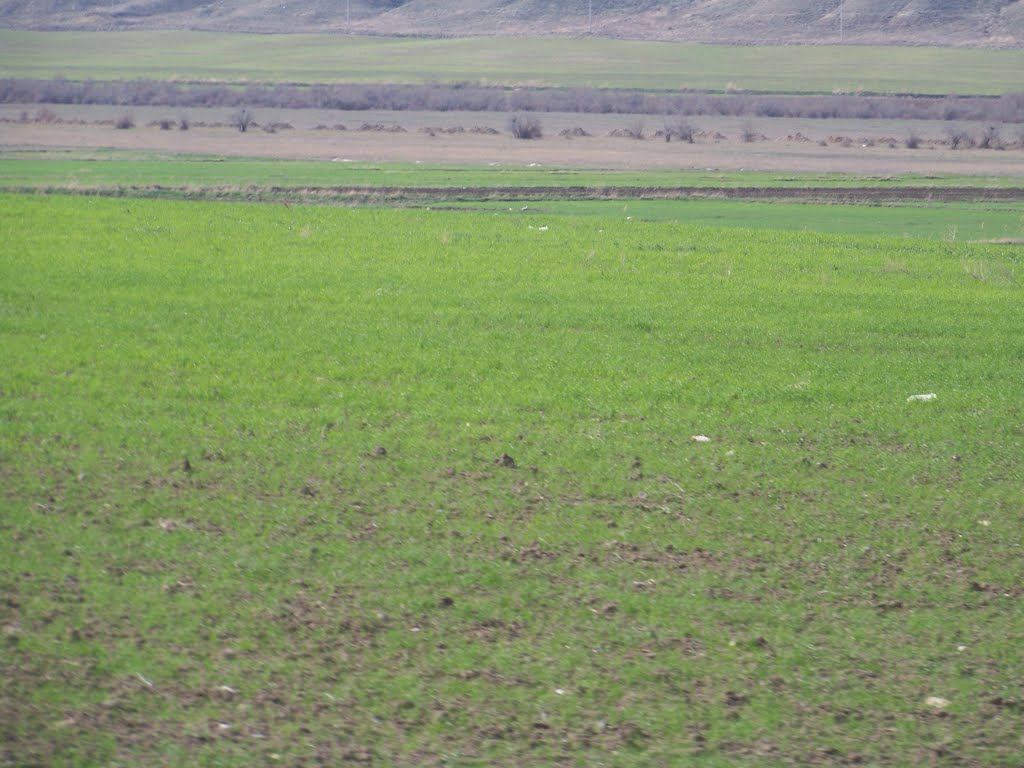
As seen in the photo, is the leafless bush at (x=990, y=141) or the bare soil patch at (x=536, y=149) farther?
the leafless bush at (x=990, y=141)

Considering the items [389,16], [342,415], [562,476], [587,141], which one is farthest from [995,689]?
[389,16]

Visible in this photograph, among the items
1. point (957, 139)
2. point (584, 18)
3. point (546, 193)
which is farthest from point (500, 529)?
point (584, 18)

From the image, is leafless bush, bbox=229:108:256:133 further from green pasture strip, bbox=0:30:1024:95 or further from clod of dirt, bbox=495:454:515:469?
clod of dirt, bbox=495:454:515:469

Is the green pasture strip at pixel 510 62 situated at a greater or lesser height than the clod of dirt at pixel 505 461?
greater

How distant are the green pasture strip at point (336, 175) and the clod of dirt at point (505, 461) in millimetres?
32091

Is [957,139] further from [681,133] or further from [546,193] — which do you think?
[546,193]

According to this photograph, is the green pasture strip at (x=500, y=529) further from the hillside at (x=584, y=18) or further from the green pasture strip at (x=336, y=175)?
the hillside at (x=584, y=18)

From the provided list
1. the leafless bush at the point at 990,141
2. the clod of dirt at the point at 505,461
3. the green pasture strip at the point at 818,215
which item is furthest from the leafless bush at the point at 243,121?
the clod of dirt at the point at 505,461

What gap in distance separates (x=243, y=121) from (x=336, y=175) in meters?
30.5

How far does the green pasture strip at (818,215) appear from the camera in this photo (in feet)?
113

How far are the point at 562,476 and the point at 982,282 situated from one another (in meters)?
14.7

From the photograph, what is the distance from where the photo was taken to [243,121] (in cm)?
7588

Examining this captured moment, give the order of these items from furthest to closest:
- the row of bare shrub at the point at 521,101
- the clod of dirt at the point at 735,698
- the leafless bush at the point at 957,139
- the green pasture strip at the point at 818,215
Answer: the row of bare shrub at the point at 521,101, the leafless bush at the point at 957,139, the green pasture strip at the point at 818,215, the clod of dirt at the point at 735,698

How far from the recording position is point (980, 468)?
1088cm
